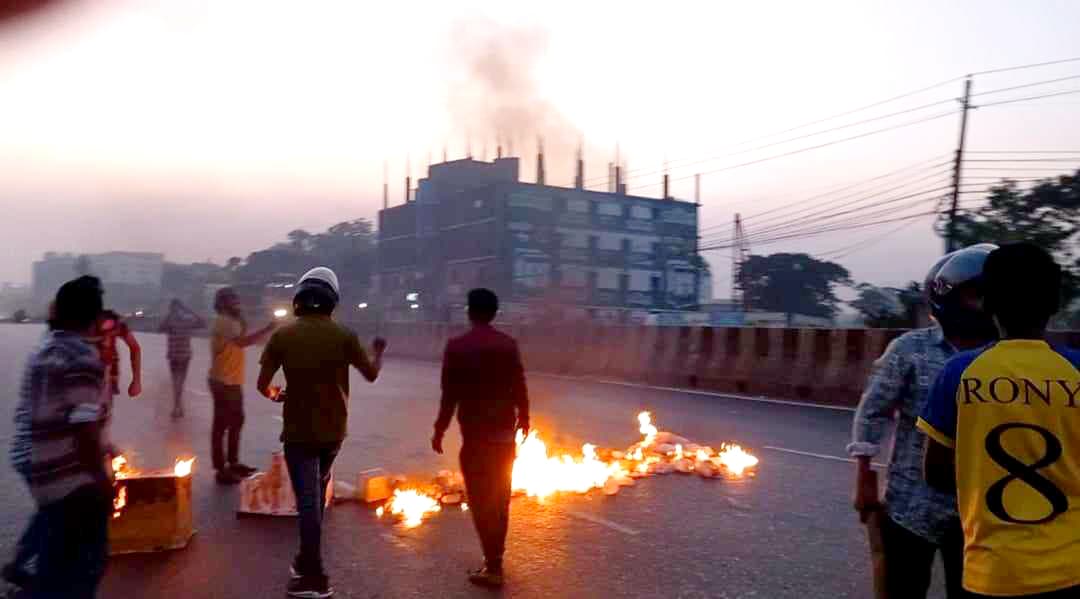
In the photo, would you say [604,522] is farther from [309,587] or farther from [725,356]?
[725,356]

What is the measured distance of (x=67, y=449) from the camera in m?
3.83

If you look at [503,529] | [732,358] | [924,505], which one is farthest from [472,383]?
[732,358]

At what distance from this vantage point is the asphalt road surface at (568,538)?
5.39 m

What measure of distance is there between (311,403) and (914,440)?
312 centimetres

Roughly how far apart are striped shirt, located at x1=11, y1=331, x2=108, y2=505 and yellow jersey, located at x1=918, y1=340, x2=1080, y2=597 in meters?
3.34

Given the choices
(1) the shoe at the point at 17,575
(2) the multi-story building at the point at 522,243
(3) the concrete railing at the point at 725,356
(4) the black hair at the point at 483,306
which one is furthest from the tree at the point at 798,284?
(1) the shoe at the point at 17,575

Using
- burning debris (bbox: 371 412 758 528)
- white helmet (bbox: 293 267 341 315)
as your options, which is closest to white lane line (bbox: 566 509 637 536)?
burning debris (bbox: 371 412 758 528)

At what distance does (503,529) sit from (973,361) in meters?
3.50

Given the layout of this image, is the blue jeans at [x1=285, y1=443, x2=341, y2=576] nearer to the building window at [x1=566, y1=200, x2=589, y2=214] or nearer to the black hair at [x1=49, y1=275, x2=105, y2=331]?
the black hair at [x1=49, y1=275, x2=105, y2=331]

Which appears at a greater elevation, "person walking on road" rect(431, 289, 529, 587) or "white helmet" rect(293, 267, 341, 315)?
"white helmet" rect(293, 267, 341, 315)

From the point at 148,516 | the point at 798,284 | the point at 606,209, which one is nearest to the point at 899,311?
the point at 148,516

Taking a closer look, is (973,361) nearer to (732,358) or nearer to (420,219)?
(732,358)

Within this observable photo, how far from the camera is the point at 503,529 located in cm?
543

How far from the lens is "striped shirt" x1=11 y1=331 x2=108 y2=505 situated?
3.82 m
